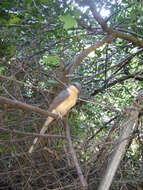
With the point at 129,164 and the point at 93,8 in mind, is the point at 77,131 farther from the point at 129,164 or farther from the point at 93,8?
the point at 93,8

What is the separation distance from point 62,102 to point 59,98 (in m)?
0.04

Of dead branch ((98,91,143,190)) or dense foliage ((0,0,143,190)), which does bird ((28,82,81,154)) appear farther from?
dead branch ((98,91,143,190))

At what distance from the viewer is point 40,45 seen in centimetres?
299

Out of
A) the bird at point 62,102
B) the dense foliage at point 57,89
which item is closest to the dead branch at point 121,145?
the dense foliage at point 57,89

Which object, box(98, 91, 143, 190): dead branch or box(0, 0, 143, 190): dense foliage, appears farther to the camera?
box(0, 0, 143, 190): dense foliage

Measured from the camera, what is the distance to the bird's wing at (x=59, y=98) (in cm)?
228

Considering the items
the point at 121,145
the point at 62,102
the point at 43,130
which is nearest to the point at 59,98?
the point at 62,102

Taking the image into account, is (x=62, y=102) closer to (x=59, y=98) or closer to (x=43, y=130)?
(x=59, y=98)

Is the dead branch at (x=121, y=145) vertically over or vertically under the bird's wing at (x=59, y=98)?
under

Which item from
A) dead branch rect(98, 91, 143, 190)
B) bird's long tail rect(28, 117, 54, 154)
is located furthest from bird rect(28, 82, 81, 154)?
dead branch rect(98, 91, 143, 190)

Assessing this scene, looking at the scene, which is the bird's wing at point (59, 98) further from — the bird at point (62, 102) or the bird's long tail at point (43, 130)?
the bird's long tail at point (43, 130)

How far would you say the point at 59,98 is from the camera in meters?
2.33

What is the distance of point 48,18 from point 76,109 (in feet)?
2.93

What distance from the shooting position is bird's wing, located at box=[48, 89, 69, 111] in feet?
7.48
